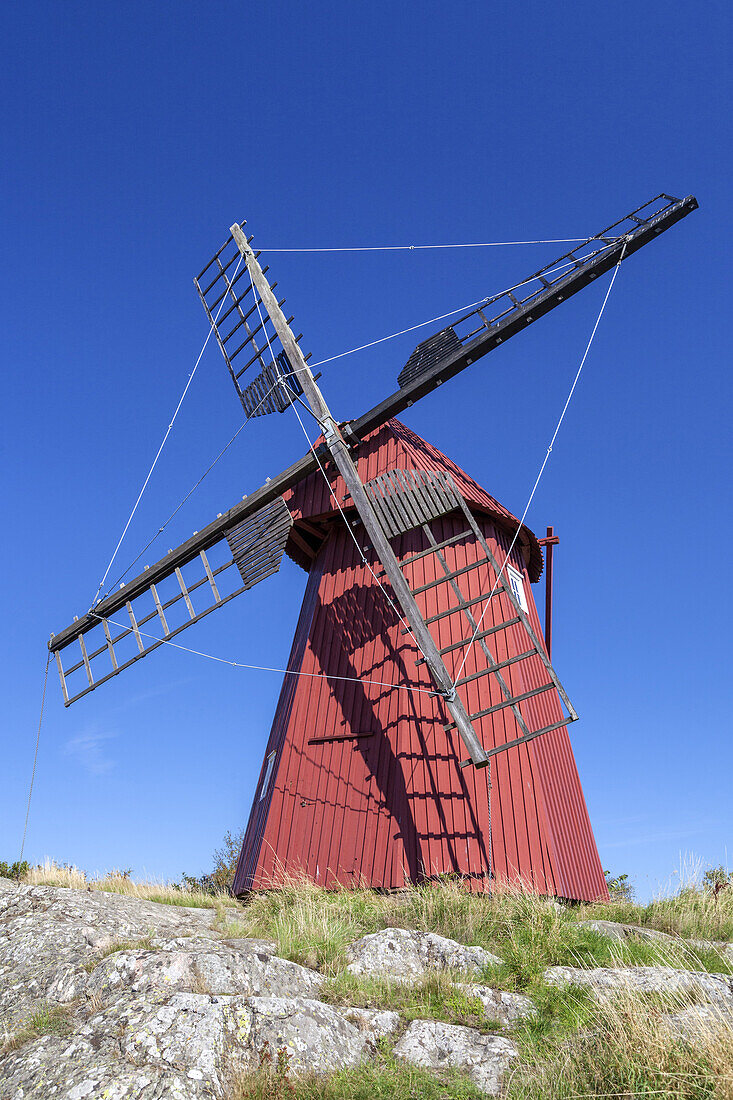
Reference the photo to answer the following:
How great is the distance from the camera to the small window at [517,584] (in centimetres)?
1212

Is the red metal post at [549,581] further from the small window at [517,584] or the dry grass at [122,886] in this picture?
the dry grass at [122,886]

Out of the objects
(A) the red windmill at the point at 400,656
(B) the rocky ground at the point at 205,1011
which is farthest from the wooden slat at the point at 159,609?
(B) the rocky ground at the point at 205,1011

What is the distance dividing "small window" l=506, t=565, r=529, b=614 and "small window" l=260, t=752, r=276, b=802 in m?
4.22

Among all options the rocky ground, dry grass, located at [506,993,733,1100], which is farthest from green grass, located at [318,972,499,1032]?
dry grass, located at [506,993,733,1100]

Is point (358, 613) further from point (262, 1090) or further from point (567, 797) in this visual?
point (262, 1090)

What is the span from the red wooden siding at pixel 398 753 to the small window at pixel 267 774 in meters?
0.14

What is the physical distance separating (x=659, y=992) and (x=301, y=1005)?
2510 millimetres

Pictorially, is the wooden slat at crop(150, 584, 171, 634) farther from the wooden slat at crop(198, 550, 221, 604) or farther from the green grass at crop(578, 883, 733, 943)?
the green grass at crop(578, 883, 733, 943)

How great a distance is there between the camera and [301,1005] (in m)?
5.71

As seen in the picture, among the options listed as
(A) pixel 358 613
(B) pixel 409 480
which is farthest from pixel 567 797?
(B) pixel 409 480

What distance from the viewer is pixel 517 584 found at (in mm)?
12555

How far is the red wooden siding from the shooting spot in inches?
383

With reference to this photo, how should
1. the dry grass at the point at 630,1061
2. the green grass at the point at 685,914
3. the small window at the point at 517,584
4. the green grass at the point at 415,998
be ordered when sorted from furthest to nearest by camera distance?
the small window at the point at 517,584 → the green grass at the point at 685,914 → the green grass at the point at 415,998 → the dry grass at the point at 630,1061

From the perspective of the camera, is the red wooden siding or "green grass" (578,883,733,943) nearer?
"green grass" (578,883,733,943)
